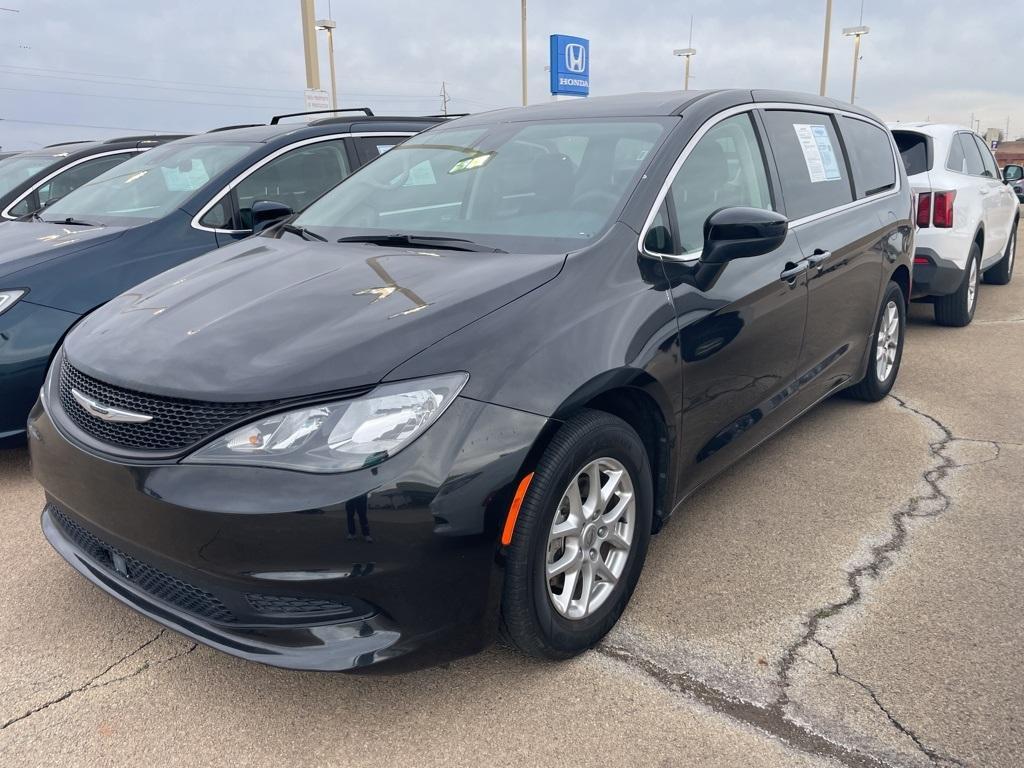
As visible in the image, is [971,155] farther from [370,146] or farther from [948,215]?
[370,146]

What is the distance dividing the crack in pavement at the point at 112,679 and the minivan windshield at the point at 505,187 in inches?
62.0

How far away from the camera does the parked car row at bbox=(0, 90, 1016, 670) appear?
2.05 metres

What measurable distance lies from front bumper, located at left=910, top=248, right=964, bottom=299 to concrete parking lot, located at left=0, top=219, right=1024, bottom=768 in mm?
3430

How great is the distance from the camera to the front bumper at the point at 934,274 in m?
6.50

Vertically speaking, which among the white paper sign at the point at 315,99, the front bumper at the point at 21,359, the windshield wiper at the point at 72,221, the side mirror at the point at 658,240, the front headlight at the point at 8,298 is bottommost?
the front bumper at the point at 21,359

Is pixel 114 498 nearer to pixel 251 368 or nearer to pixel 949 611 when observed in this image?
pixel 251 368

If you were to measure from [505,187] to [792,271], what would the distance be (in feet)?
4.07

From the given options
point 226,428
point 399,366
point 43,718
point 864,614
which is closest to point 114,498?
point 226,428

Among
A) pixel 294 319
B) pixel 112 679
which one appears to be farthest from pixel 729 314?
pixel 112 679

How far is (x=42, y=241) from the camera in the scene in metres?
4.34

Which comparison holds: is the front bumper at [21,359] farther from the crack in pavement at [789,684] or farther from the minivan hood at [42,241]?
the crack in pavement at [789,684]

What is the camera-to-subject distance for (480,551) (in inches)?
83.0

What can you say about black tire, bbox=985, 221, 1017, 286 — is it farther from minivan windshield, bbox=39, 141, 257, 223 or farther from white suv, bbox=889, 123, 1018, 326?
minivan windshield, bbox=39, 141, 257, 223

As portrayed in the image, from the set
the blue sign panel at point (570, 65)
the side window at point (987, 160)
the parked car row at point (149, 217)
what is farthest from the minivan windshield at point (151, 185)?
the blue sign panel at point (570, 65)
